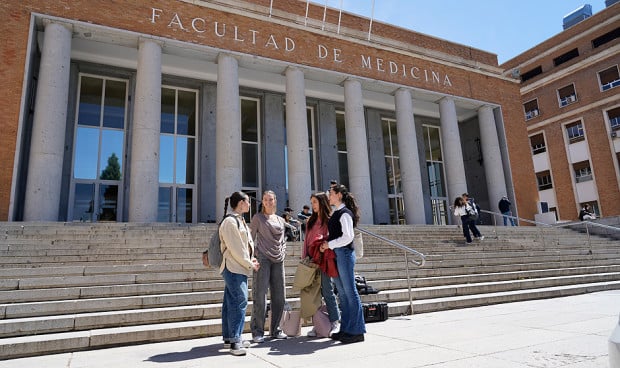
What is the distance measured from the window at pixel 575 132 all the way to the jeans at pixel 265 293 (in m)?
32.7

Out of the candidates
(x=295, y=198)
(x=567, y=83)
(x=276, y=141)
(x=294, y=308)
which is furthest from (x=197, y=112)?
(x=567, y=83)

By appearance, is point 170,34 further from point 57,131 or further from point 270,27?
point 57,131

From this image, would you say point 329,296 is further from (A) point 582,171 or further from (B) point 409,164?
(A) point 582,171

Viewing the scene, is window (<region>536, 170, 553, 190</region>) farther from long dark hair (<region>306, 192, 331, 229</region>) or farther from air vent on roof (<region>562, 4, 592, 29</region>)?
long dark hair (<region>306, 192, 331, 229</region>)

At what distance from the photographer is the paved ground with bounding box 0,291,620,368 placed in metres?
3.37

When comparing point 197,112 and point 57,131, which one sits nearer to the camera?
point 57,131

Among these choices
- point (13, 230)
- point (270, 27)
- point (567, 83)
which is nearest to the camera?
point (13, 230)

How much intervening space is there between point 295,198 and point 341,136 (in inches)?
300

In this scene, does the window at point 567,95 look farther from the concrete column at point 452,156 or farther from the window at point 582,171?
the concrete column at point 452,156


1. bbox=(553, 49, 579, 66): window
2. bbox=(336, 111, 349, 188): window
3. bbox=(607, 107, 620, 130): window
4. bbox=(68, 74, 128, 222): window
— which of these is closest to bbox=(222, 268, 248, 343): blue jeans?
bbox=(68, 74, 128, 222): window

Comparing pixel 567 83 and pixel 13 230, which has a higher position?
pixel 567 83

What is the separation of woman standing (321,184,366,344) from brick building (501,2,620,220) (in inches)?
982

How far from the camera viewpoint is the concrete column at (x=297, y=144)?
15898 millimetres

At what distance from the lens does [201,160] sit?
17.8m
